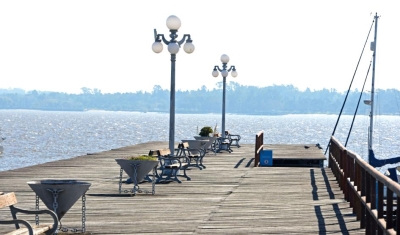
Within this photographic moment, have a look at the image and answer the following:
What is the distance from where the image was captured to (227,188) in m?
15.1

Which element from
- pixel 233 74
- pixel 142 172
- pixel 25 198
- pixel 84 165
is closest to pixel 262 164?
pixel 84 165

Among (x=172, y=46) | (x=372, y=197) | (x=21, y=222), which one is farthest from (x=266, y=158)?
(x=21, y=222)

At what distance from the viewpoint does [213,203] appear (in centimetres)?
1272

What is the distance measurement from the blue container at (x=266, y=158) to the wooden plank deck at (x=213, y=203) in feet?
13.0

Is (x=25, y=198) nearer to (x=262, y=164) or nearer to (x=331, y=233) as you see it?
(x=331, y=233)

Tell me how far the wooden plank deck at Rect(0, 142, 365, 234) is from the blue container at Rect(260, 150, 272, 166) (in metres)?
3.97

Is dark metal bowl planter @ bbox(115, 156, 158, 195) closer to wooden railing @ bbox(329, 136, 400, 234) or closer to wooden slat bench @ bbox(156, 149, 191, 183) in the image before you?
wooden slat bench @ bbox(156, 149, 191, 183)

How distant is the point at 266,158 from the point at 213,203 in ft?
38.0

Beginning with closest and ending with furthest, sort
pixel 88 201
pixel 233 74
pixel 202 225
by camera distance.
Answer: pixel 202 225
pixel 88 201
pixel 233 74

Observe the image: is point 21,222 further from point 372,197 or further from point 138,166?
point 138,166

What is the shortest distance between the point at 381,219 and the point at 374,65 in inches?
1115

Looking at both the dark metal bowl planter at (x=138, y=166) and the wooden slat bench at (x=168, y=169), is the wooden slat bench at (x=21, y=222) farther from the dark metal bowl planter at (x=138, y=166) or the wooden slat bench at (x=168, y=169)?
the wooden slat bench at (x=168, y=169)

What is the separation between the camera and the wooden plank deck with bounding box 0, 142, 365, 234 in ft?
33.6

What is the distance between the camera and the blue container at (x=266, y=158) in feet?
78.7
